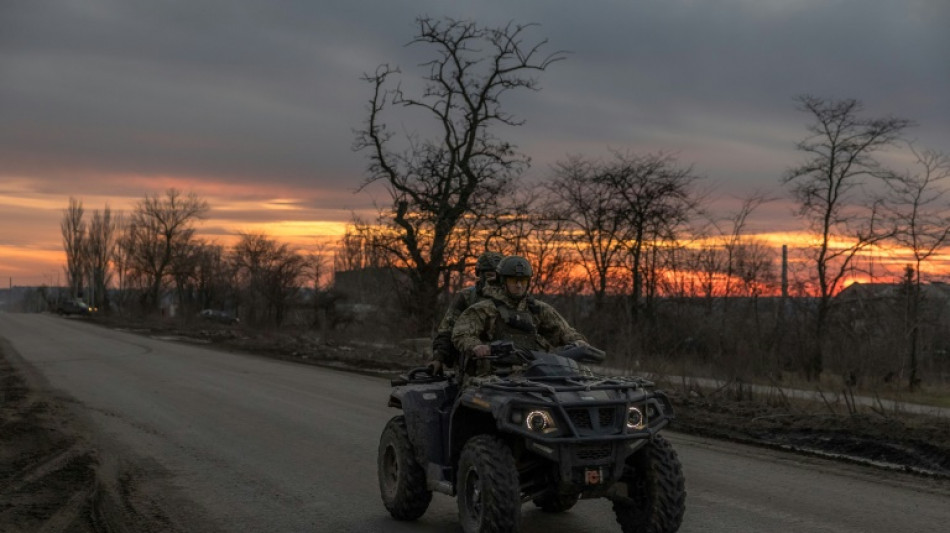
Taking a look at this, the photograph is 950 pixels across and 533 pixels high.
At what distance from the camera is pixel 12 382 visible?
726 inches

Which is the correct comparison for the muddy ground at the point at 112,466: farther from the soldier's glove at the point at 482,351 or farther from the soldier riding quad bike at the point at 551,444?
the soldier's glove at the point at 482,351

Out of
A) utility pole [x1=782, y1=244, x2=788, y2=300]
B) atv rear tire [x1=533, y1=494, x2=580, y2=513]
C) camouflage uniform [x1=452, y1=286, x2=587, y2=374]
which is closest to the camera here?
camouflage uniform [x1=452, y1=286, x2=587, y2=374]

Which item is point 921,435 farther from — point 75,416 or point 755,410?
point 75,416

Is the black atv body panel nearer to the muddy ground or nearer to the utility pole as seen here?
the muddy ground

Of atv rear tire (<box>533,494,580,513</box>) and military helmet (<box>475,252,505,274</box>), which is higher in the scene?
military helmet (<box>475,252,505,274</box>)

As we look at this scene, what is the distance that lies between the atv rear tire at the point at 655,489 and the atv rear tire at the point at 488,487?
0.77 meters

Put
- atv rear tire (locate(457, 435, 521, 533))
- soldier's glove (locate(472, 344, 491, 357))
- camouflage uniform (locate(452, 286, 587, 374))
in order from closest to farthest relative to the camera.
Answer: atv rear tire (locate(457, 435, 521, 533))
soldier's glove (locate(472, 344, 491, 357))
camouflage uniform (locate(452, 286, 587, 374))

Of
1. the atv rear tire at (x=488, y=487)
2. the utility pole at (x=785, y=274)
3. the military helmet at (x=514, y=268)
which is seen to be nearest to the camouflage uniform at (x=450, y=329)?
the military helmet at (x=514, y=268)

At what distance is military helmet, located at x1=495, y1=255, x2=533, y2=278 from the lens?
6.36 metres

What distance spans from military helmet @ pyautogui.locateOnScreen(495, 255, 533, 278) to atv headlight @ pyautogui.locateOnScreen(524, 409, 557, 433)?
1.31 m

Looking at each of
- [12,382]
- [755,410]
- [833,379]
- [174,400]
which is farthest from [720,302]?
[12,382]

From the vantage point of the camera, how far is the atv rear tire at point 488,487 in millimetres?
5258

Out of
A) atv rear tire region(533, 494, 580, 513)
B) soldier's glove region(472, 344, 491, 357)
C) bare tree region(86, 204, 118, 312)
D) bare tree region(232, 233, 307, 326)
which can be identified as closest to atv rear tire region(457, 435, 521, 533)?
soldier's glove region(472, 344, 491, 357)

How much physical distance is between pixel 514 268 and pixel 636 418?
1419 millimetres
